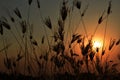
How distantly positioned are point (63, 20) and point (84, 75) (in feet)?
4.32

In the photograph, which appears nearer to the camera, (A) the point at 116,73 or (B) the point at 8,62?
(B) the point at 8,62

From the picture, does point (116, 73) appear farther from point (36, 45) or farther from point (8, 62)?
point (8, 62)

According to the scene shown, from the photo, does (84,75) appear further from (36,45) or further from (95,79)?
(36,45)

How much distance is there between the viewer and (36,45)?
5.70 m

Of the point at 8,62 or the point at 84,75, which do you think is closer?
the point at 8,62

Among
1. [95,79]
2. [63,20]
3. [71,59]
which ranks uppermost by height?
[63,20]

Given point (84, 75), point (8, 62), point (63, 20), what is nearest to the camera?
point (63, 20)

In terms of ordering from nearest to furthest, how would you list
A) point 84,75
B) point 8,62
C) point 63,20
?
point 63,20
point 8,62
point 84,75

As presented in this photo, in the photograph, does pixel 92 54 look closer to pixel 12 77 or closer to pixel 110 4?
pixel 110 4

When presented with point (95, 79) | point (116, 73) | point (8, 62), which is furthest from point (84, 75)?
point (8, 62)

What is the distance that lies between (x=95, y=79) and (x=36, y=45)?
50.3 inches

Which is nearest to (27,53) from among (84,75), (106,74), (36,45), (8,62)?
(36,45)

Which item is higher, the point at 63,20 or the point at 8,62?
the point at 63,20

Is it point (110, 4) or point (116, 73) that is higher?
point (110, 4)
